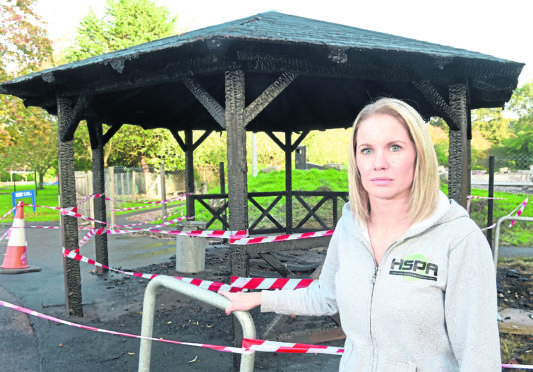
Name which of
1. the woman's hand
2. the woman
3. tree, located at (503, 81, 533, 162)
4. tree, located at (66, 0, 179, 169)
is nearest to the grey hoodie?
the woman

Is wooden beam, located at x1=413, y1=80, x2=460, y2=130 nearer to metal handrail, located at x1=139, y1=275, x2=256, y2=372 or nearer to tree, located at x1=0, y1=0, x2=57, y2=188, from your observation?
metal handrail, located at x1=139, y1=275, x2=256, y2=372

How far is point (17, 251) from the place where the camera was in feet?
26.7

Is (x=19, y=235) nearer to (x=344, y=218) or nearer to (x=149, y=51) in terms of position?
(x=149, y=51)

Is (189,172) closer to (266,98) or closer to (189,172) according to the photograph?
(189,172)

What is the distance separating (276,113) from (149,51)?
598 cm

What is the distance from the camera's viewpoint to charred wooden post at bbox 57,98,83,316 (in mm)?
5664

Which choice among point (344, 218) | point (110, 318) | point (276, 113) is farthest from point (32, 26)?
point (344, 218)

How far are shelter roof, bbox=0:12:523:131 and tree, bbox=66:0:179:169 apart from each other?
19.0m

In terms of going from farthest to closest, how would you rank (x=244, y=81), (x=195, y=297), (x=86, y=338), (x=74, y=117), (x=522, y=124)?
(x=522, y=124) < (x=74, y=117) < (x=86, y=338) < (x=244, y=81) < (x=195, y=297)

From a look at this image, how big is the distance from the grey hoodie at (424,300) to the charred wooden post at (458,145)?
178 inches

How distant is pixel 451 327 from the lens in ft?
4.44

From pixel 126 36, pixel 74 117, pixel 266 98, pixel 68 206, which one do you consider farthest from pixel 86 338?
pixel 126 36

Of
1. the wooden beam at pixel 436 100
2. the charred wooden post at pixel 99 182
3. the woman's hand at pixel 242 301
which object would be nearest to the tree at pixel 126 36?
the charred wooden post at pixel 99 182

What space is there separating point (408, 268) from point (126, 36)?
28725 mm
